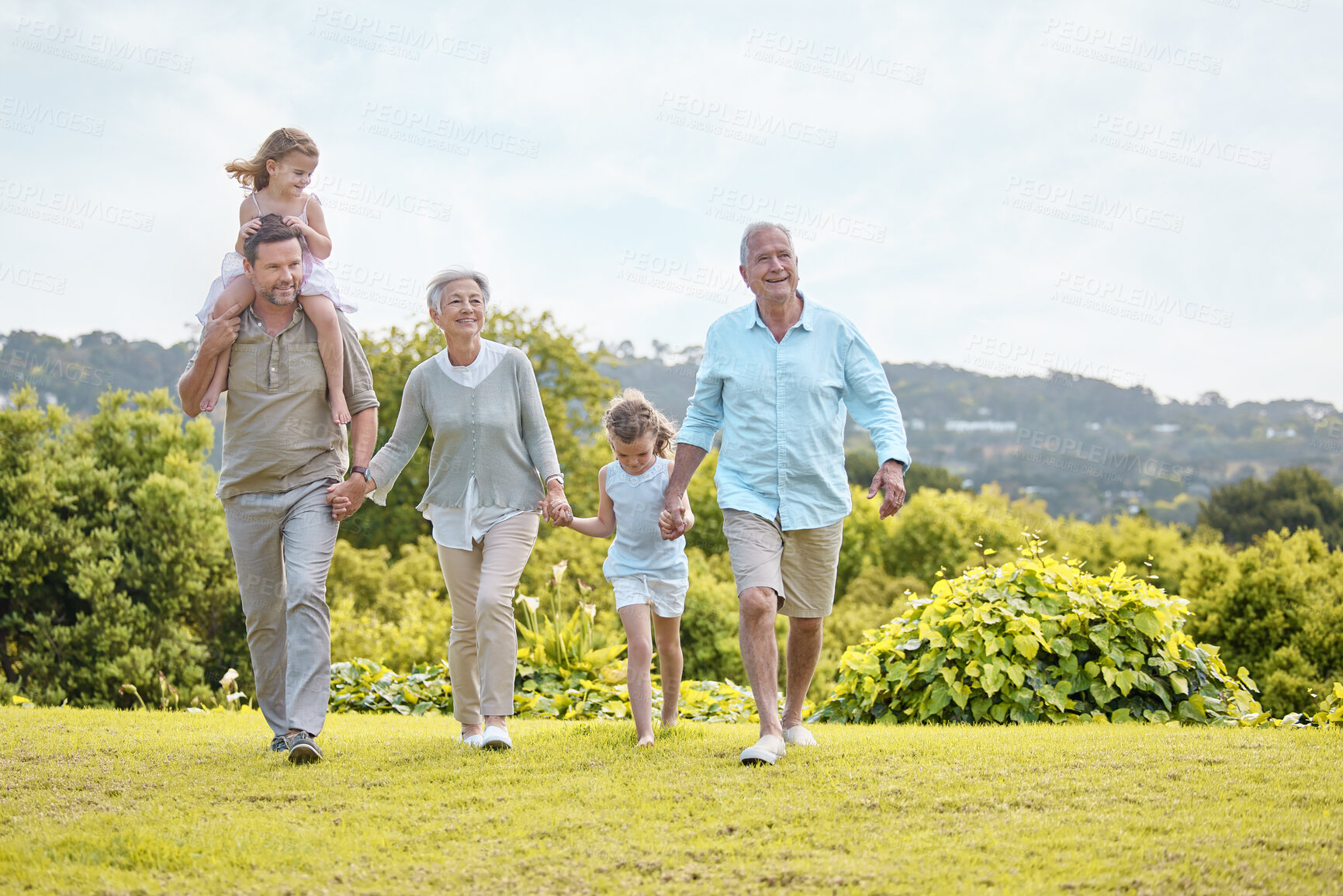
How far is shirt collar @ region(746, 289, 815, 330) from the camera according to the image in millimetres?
4836

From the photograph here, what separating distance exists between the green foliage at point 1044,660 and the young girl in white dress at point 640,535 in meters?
2.07

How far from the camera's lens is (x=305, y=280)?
496cm

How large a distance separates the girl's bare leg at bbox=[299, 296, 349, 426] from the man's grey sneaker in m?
1.40

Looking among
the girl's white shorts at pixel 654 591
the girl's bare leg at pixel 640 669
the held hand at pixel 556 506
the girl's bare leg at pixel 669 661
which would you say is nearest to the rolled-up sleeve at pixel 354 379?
the held hand at pixel 556 506

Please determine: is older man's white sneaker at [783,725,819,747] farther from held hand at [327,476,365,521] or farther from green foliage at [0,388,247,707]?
green foliage at [0,388,247,707]

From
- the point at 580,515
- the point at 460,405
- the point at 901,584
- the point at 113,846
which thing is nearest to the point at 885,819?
the point at 113,846

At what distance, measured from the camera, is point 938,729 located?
5641 mm

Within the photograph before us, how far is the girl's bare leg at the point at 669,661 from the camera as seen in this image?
509 cm

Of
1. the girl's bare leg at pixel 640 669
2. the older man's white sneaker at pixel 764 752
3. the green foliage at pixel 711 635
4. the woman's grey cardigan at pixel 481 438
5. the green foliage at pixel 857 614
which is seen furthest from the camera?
the green foliage at pixel 857 614

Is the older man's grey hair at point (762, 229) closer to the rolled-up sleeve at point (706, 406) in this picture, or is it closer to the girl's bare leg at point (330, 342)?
the rolled-up sleeve at point (706, 406)

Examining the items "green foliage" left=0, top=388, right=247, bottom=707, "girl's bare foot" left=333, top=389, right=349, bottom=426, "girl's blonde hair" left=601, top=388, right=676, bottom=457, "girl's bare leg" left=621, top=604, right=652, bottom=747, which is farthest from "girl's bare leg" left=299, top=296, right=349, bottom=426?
"green foliage" left=0, top=388, right=247, bottom=707

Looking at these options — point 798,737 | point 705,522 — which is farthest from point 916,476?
point 798,737

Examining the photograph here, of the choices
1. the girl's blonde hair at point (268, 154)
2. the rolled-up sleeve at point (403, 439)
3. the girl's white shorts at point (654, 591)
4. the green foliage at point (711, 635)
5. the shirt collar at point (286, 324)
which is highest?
the girl's blonde hair at point (268, 154)

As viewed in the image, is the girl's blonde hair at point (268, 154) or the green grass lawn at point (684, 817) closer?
the green grass lawn at point (684, 817)
